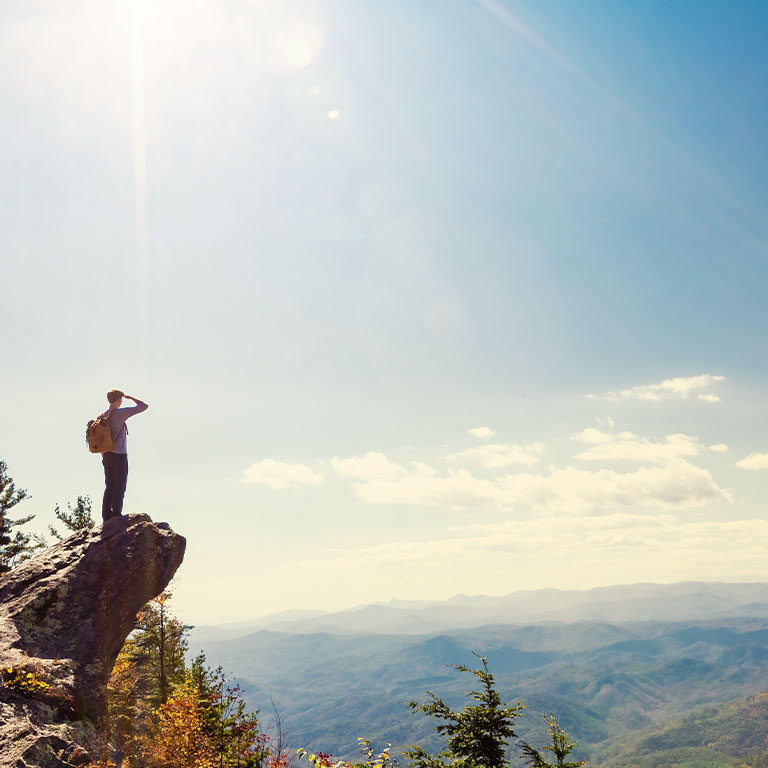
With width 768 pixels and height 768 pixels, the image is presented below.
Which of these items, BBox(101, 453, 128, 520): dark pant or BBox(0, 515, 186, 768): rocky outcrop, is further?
BBox(101, 453, 128, 520): dark pant

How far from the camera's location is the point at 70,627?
1318 centimetres

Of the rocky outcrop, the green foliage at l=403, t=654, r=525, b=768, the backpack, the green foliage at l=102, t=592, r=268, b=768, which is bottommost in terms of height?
the green foliage at l=102, t=592, r=268, b=768

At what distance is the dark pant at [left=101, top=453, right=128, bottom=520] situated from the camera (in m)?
15.3

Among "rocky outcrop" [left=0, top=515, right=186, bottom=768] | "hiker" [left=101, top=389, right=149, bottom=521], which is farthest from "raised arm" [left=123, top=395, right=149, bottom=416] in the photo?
"rocky outcrop" [left=0, top=515, right=186, bottom=768]

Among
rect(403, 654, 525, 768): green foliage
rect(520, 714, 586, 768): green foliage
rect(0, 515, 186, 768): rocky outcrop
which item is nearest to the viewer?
rect(0, 515, 186, 768): rocky outcrop

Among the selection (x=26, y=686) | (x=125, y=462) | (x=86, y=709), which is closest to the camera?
(x=26, y=686)

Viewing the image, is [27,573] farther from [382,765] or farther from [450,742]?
[450,742]

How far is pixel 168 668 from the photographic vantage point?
3666 cm

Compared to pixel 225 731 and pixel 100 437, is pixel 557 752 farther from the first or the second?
pixel 100 437

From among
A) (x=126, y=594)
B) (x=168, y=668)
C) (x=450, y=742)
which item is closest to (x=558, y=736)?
(x=450, y=742)

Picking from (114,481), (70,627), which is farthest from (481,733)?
(114,481)

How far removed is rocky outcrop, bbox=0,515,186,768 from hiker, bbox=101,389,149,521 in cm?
101

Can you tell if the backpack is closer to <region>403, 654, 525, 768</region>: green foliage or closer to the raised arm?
the raised arm

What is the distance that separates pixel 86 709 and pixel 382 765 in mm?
7630
